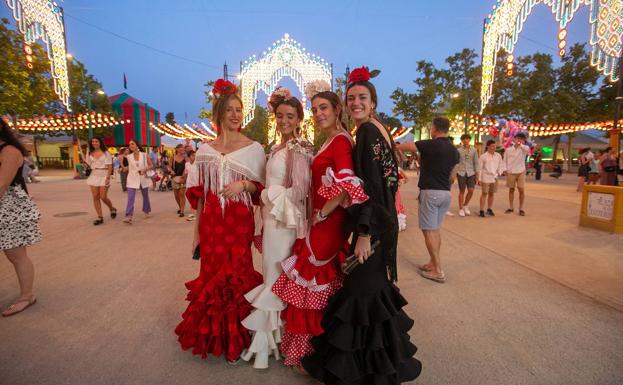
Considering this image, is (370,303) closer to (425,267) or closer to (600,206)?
(425,267)

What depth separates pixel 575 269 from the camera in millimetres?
4195

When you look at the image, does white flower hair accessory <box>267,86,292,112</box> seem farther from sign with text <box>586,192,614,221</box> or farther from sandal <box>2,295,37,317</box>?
sign with text <box>586,192,614,221</box>

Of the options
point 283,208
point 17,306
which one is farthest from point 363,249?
point 17,306

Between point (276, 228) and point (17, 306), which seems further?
point (17, 306)

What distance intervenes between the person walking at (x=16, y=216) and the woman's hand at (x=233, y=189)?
6.83 ft

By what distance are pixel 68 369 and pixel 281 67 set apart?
18.0 m

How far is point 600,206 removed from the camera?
621 cm

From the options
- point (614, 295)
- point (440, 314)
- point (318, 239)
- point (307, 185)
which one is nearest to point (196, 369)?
point (318, 239)

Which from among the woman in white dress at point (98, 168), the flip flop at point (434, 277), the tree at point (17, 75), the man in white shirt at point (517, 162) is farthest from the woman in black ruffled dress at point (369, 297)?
the tree at point (17, 75)

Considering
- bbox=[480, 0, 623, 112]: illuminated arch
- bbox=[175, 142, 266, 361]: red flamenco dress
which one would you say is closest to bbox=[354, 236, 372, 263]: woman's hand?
bbox=[175, 142, 266, 361]: red flamenco dress

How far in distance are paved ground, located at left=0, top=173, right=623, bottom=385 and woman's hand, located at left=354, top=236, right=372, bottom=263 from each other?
1048 mm

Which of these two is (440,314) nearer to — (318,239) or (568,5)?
(318,239)

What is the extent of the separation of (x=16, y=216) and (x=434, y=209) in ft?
14.8

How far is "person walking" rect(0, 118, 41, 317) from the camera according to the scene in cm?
279
